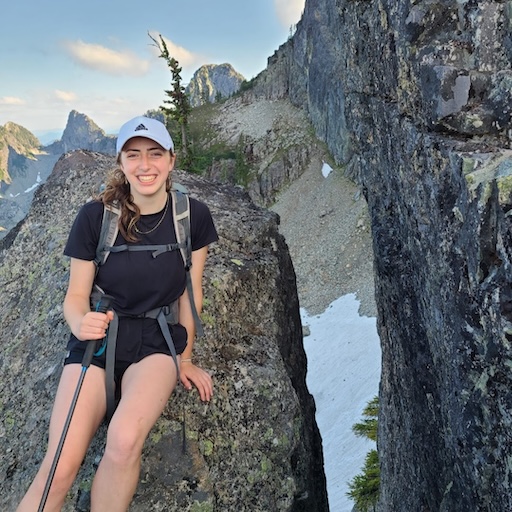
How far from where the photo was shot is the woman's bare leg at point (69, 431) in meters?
4.73

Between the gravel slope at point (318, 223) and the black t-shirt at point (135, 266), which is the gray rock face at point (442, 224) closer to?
the black t-shirt at point (135, 266)

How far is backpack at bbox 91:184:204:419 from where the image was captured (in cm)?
537

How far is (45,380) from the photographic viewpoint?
6703 mm

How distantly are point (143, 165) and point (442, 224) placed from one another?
147 inches

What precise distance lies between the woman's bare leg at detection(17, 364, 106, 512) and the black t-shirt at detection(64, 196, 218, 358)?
0.61 meters

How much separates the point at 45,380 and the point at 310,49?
328 feet

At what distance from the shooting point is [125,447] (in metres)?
4.78

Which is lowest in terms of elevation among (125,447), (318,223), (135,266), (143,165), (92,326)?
(125,447)

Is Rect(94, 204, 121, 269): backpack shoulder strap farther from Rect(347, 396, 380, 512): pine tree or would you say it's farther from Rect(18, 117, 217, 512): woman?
Rect(347, 396, 380, 512): pine tree

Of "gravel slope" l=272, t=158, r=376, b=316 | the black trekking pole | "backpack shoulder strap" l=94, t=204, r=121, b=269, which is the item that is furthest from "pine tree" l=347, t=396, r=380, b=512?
"gravel slope" l=272, t=158, r=376, b=316

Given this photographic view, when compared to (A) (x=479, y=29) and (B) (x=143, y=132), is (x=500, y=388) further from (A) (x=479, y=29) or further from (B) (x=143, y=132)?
(B) (x=143, y=132)

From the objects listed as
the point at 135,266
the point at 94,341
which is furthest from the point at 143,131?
the point at 94,341

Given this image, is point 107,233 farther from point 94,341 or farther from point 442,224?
point 442,224

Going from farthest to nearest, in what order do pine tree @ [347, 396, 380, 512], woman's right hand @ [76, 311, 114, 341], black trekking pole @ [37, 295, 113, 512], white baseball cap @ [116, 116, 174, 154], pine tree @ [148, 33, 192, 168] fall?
→ pine tree @ [148, 33, 192, 168], pine tree @ [347, 396, 380, 512], white baseball cap @ [116, 116, 174, 154], woman's right hand @ [76, 311, 114, 341], black trekking pole @ [37, 295, 113, 512]
